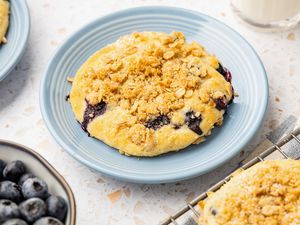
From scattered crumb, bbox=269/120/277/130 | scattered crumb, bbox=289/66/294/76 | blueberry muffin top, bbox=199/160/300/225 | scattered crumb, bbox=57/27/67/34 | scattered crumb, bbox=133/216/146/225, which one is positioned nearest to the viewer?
blueberry muffin top, bbox=199/160/300/225

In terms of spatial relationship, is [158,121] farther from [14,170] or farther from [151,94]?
[14,170]

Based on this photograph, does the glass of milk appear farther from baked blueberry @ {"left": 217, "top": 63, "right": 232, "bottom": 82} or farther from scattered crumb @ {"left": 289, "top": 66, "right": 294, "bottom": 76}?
baked blueberry @ {"left": 217, "top": 63, "right": 232, "bottom": 82}

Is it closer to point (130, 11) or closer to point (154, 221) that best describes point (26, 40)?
point (130, 11)

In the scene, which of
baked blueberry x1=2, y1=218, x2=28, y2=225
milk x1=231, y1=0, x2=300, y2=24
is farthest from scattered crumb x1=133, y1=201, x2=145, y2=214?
milk x1=231, y1=0, x2=300, y2=24

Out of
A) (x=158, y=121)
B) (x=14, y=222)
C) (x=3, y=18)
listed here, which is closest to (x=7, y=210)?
(x=14, y=222)

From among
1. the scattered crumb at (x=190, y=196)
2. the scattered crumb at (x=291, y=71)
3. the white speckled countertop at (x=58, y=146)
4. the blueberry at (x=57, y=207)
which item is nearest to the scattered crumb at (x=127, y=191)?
the white speckled countertop at (x=58, y=146)

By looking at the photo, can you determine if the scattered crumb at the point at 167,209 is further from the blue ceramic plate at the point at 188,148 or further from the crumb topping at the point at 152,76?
the crumb topping at the point at 152,76
